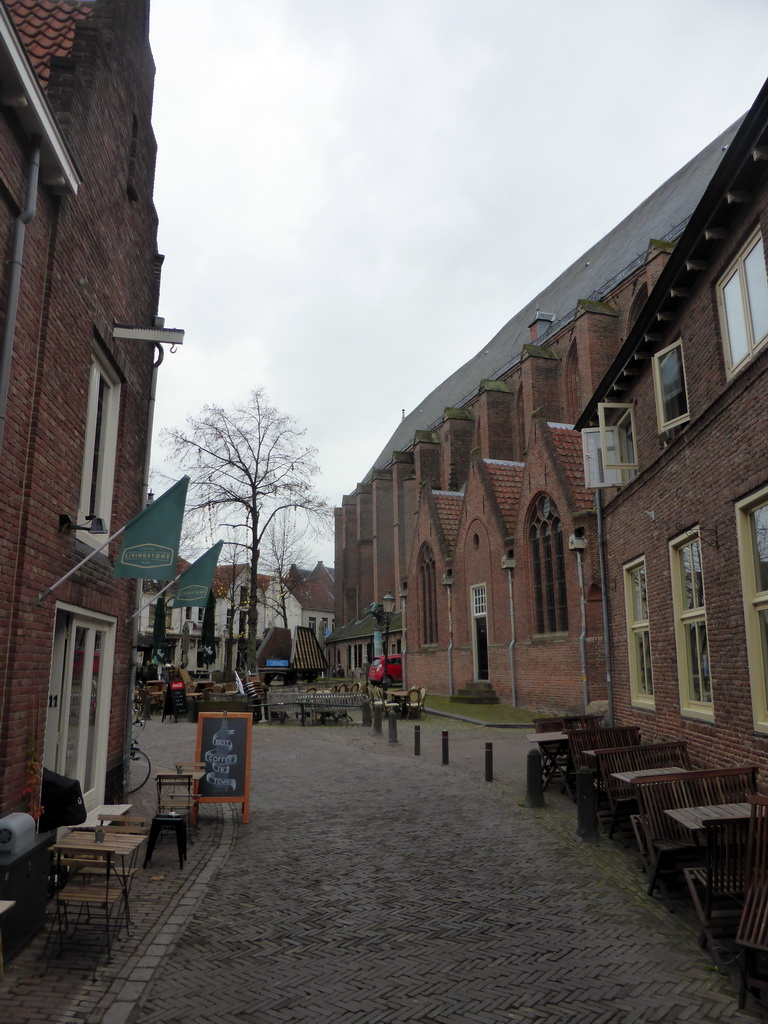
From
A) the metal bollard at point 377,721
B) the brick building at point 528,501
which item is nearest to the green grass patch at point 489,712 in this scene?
the brick building at point 528,501

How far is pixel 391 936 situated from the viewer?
5.31 metres

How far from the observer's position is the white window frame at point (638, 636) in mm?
11680

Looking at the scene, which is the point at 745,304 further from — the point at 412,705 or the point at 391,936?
the point at 412,705

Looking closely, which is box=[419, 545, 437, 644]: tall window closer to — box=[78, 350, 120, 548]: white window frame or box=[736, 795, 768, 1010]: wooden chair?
box=[78, 350, 120, 548]: white window frame

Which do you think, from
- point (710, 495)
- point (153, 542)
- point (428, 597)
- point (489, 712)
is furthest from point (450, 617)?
point (153, 542)

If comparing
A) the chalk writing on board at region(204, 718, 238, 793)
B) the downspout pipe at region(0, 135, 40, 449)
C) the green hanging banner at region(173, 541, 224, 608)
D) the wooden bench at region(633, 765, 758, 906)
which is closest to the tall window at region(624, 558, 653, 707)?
the wooden bench at region(633, 765, 758, 906)

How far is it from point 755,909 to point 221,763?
637 cm

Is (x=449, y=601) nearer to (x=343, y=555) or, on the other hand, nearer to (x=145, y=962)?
(x=145, y=962)

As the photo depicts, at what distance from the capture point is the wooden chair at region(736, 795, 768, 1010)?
402 cm

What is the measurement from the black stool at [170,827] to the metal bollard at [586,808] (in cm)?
403

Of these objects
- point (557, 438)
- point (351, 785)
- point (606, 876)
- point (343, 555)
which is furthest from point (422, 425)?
point (606, 876)

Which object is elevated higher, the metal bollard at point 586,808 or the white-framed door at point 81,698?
the white-framed door at point 81,698

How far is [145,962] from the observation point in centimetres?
483

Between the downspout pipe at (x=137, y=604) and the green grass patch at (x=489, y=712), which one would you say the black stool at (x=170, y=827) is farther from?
the green grass patch at (x=489, y=712)
